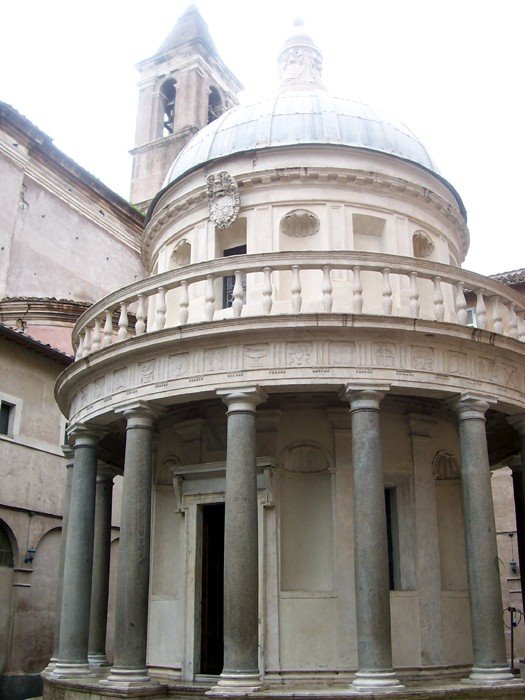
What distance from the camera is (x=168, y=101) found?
5291 cm

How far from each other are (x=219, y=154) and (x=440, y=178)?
550cm

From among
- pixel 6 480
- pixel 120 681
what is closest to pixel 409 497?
pixel 120 681

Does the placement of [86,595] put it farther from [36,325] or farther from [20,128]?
[20,128]

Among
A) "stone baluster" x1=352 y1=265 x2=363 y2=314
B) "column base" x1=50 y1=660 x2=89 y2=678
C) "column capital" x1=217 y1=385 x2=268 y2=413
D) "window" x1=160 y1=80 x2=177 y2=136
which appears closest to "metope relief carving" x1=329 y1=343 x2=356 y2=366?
"stone baluster" x1=352 y1=265 x2=363 y2=314

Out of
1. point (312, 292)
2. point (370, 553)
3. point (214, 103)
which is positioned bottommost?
point (370, 553)

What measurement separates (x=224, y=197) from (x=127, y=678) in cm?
1044

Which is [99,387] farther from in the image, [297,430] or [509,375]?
[509,375]

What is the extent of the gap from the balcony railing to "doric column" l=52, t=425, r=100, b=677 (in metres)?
2.04

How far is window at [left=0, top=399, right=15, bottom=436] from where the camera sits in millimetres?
24156

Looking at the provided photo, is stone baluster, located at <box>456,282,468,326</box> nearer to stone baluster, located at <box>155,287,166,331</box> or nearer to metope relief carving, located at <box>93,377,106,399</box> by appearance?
stone baluster, located at <box>155,287,166,331</box>

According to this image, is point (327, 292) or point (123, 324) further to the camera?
point (123, 324)

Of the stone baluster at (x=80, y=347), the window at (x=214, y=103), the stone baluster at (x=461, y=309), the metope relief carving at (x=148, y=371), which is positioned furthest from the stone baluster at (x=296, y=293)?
the window at (x=214, y=103)

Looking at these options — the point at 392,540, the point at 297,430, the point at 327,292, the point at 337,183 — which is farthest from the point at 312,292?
the point at 392,540

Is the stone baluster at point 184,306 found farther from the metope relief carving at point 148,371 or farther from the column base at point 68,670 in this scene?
the column base at point 68,670
